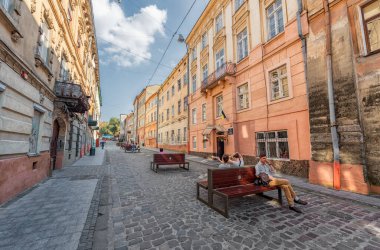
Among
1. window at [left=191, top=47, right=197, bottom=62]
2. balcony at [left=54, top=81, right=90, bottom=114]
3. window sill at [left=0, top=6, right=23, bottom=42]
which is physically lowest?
balcony at [left=54, top=81, right=90, bottom=114]

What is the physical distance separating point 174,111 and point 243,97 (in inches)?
602

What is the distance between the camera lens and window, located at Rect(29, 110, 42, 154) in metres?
6.68

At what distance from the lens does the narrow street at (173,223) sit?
3074 mm

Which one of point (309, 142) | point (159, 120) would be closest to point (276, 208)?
point (309, 142)

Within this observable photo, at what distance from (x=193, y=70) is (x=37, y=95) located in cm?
1659

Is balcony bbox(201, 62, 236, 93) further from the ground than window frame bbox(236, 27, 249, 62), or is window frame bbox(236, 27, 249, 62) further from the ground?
window frame bbox(236, 27, 249, 62)

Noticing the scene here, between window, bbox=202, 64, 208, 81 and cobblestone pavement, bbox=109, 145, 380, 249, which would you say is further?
window, bbox=202, 64, 208, 81

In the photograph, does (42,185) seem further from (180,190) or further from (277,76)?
(277,76)

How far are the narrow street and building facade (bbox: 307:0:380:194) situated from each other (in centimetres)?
162

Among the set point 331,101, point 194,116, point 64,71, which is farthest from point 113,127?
point 331,101

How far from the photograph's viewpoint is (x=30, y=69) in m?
5.92

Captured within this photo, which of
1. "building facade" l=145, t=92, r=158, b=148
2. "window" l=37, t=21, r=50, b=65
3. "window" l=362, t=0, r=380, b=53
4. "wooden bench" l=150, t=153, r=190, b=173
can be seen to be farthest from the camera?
"building facade" l=145, t=92, r=158, b=148

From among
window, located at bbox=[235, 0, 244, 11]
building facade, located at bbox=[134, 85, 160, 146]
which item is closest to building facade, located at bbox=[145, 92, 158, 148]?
→ building facade, located at bbox=[134, 85, 160, 146]

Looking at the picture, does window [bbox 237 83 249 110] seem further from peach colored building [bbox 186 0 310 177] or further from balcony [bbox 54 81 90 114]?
balcony [bbox 54 81 90 114]
